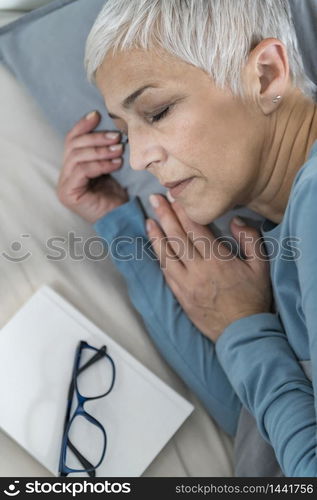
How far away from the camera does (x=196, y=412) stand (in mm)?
1220

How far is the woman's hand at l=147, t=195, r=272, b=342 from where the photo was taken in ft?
3.86

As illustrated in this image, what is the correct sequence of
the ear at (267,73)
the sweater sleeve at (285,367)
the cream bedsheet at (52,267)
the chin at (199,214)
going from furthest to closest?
the cream bedsheet at (52,267) < the chin at (199,214) < the ear at (267,73) < the sweater sleeve at (285,367)

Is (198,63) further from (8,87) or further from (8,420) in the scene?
(8,420)

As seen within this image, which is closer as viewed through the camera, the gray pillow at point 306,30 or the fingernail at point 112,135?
the gray pillow at point 306,30

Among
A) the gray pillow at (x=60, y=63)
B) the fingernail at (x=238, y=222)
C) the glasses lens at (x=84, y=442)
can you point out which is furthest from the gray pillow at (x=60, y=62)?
the glasses lens at (x=84, y=442)

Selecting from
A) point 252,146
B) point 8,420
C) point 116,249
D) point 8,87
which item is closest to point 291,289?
point 252,146

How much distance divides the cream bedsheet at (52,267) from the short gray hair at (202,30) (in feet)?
1.25

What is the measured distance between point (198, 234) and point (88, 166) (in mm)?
254

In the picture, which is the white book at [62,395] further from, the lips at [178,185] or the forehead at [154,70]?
the forehead at [154,70]

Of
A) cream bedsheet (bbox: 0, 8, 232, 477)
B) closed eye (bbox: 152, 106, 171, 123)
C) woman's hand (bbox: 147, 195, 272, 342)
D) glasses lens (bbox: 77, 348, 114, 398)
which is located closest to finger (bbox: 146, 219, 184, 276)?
woman's hand (bbox: 147, 195, 272, 342)

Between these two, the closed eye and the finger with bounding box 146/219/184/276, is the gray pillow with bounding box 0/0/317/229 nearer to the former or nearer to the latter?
the finger with bounding box 146/219/184/276

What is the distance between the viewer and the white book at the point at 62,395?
3.63 feet

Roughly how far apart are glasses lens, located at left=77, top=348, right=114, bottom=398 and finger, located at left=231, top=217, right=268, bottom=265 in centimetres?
32

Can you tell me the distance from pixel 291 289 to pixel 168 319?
0.27 m
